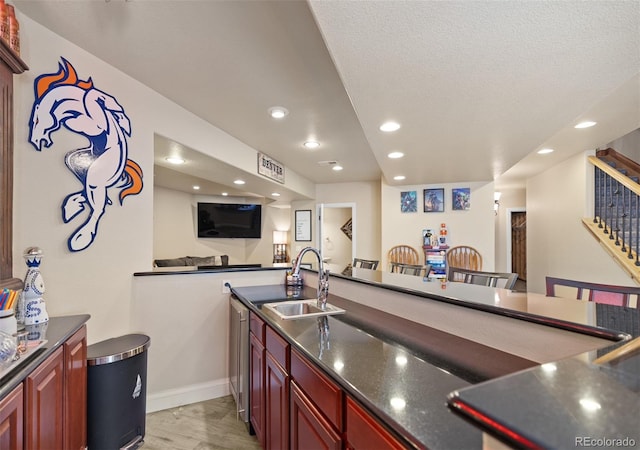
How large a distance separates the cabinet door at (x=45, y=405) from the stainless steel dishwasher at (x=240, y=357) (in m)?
1.02

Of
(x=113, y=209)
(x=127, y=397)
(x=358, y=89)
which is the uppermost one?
(x=358, y=89)

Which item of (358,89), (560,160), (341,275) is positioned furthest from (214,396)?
(560,160)

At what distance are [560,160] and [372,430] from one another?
554 cm

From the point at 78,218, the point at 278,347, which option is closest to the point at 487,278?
the point at 278,347

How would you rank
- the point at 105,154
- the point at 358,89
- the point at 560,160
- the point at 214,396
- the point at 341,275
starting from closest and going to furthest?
1. the point at 358,89
2. the point at 105,154
3. the point at 341,275
4. the point at 214,396
5. the point at 560,160

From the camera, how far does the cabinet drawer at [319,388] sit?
1003 millimetres

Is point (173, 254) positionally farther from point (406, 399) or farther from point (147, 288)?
point (406, 399)

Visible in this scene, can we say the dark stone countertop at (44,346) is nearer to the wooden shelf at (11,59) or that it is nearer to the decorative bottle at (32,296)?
the decorative bottle at (32,296)

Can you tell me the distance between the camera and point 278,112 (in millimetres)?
2861

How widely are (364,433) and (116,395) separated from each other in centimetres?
173

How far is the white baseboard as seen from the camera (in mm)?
2478

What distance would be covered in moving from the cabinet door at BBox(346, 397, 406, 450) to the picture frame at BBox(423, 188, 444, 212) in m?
4.86

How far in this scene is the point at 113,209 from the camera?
7.15ft

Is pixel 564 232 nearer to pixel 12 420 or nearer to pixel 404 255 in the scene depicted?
pixel 404 255
